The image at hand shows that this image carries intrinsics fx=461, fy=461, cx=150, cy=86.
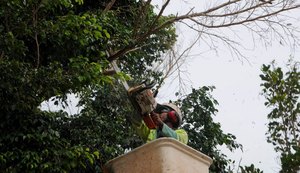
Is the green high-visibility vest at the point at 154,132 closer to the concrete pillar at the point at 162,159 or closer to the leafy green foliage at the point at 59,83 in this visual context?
the concrete pillar at the point at 162,159

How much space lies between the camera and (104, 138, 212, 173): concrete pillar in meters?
2.71

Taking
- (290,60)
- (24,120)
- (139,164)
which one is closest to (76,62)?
(24,120)

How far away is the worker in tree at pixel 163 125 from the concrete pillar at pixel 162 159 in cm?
47

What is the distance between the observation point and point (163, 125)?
3293mm

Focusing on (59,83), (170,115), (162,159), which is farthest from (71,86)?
(162,159)

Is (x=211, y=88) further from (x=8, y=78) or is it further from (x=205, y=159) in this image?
(x=205, y=159)

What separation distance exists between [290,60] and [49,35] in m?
5.84

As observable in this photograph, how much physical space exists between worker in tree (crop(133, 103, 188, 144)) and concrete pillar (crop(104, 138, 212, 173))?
47 centimetres

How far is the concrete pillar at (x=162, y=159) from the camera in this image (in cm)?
271

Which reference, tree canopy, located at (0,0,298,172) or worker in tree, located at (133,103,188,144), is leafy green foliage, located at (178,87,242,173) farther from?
worker in tree, located at (133,103,188,144)

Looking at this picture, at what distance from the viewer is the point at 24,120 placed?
4508mm

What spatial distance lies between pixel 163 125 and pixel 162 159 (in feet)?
2.00

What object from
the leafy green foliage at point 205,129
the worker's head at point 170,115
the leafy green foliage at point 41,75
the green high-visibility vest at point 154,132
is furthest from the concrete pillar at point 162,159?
the leafy green foliage at point 205,129

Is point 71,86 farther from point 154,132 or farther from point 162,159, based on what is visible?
point 162,159
